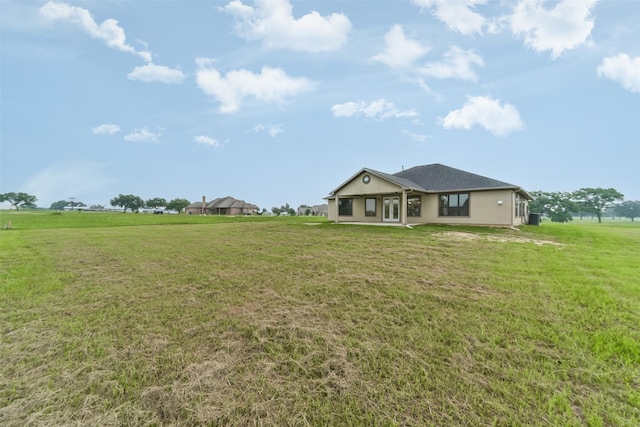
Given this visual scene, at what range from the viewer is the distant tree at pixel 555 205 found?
49.3m

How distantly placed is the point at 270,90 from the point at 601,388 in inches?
914

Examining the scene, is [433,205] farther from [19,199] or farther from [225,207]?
[19,199]

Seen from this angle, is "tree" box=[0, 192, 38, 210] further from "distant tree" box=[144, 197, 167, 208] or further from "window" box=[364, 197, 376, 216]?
"window" box=[364, 197, 376, 216]

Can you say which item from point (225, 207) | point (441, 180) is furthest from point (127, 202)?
point (441, 180)

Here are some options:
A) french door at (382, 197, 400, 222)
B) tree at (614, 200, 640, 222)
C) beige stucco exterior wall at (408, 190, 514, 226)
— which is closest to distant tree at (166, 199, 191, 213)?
french door at (382, 197, 400, 222)

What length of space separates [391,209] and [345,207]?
4.23 m

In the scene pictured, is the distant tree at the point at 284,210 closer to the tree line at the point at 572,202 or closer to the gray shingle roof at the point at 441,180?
the gray shingle roof at the point at 441,180

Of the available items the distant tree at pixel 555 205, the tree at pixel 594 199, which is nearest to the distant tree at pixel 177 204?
the distant tree at pixel 555 205

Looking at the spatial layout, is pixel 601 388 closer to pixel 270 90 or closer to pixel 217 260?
pixel 217 260

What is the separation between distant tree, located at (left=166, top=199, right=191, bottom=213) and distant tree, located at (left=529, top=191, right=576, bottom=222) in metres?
84.9

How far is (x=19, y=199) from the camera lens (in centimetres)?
5900

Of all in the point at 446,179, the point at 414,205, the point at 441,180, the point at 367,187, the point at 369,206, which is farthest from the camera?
the point at 369,206

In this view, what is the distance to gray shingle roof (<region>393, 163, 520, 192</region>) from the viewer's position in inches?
632

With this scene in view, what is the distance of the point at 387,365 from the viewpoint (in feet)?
8.91
